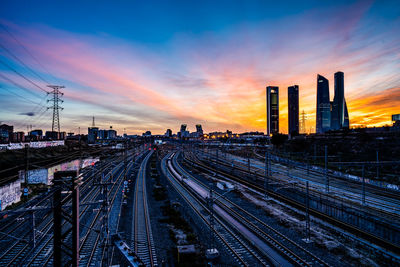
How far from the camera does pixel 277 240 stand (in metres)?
17.7

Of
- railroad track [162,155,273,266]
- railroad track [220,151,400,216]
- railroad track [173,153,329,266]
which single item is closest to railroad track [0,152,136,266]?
railroad track [162,155,273,266]

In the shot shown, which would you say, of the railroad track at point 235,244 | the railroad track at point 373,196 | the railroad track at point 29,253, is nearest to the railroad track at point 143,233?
the railroad track at point 235,244

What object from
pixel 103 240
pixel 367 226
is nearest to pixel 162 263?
pixel 103 240

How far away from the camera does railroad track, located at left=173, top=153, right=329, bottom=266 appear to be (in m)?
14.8

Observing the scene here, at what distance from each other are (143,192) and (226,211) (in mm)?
15320

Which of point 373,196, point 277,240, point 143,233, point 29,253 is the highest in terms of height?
point 29,253

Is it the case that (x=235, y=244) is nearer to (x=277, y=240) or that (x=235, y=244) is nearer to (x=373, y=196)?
(x=277, y=240)

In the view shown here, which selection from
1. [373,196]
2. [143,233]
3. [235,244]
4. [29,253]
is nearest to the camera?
[29,253]

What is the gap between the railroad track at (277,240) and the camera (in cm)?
1481

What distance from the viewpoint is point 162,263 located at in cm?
1488

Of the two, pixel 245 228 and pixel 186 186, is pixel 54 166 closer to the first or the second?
pixel 186 186

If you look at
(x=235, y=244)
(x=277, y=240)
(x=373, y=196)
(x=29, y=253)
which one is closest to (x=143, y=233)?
(x=235, y=244)

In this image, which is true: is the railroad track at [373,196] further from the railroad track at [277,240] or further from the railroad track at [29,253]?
the railroad track at [29,253]

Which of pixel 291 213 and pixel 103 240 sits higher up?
pixel 103 240
